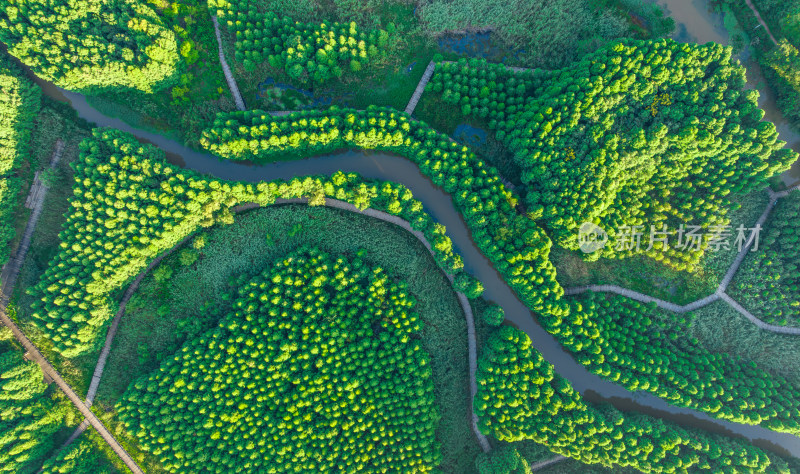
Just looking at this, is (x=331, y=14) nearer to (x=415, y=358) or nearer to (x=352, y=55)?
(x=352, y=55)

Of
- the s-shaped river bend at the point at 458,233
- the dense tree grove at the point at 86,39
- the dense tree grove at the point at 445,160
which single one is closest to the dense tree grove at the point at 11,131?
the s-shaped river bend at the point at 458,233

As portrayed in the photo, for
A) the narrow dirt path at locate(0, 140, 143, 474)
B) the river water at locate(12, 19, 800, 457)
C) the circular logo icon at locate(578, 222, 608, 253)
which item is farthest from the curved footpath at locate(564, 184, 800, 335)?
the narrow dirt path at locate(0, 140, 143, 474)

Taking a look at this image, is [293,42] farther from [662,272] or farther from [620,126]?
[662,272]

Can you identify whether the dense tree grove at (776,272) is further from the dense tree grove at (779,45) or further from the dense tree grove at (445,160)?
the dense tree grove at (445,160)

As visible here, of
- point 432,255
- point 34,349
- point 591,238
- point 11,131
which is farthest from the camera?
point 432,255

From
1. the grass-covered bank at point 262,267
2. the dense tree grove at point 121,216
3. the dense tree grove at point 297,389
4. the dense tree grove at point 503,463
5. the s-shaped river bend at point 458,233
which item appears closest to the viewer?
the dense tree grove at point 121,216

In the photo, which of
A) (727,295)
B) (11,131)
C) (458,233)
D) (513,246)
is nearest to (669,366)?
(727,295)
